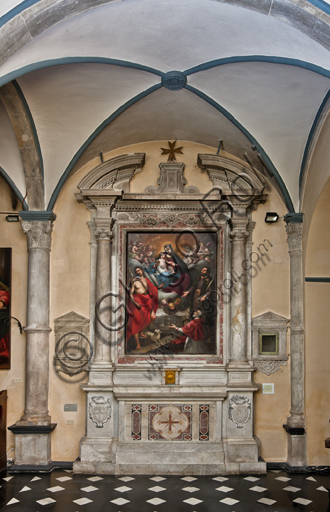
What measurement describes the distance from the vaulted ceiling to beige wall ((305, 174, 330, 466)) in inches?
28.6

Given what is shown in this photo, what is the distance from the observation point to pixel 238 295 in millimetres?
7812

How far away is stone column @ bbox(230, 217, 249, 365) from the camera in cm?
773

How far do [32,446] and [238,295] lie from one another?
3.82m

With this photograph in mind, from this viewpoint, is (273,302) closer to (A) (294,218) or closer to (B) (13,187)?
(A) (294,218)

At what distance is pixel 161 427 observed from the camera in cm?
753

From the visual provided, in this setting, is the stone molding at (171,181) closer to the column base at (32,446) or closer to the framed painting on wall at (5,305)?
the framed painting on wall at (5,305)

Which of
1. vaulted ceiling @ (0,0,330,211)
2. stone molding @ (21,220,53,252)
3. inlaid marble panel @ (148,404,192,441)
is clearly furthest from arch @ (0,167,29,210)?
inlaid marble panel @ (148,404,192,441)

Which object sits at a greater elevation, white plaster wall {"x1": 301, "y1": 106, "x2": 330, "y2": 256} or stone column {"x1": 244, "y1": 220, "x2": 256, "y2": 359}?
white plaster wall {"x1": 301, "y1": 106, "x2": 330, "y2": 256}

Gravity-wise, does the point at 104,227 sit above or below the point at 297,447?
above

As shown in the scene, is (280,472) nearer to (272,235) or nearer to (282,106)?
(272,235)

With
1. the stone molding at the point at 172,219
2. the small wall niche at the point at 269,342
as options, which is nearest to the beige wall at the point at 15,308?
the stone molding at the point at 172,219

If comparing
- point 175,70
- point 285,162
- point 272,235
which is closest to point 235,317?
point 272,235

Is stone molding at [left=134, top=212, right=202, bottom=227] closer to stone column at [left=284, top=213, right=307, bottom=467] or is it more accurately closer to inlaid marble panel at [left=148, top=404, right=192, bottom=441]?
stone column at [left=284, top=213, right=307, bottom=467]

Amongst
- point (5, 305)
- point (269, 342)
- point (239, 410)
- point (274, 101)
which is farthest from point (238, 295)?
point (5, 305)
